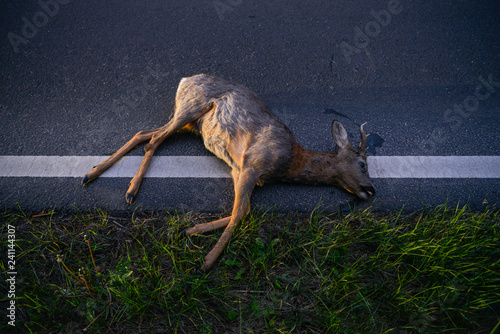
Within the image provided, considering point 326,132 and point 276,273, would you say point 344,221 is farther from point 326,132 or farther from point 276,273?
point 326,132

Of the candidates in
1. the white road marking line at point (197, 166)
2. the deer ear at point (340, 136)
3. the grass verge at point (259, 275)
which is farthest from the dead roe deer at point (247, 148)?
the grass verge at point (259, 275)

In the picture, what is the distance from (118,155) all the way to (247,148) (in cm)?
140

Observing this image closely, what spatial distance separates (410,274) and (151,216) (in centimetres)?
226

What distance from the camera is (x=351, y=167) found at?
9.97 ft

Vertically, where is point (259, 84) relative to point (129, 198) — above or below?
below

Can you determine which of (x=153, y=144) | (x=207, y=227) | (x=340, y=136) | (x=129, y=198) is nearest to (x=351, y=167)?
(x=340, y=136)

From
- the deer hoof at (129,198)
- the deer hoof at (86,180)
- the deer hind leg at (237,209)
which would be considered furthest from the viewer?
the deer hoof at (86,180)

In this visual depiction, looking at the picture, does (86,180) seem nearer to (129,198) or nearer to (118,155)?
(118,155)

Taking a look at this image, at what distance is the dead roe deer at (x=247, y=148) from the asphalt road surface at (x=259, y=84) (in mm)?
142

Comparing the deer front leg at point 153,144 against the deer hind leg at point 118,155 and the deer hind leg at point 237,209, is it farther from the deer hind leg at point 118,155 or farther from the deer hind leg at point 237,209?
the deer hind leg at point 237,209

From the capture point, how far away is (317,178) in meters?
3.05

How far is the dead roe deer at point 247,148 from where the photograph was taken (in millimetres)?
2916

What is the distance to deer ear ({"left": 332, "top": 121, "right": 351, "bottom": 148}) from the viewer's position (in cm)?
316

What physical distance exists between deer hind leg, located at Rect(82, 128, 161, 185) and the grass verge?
444mm
